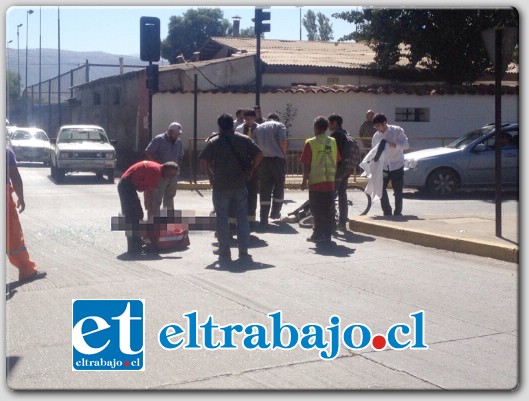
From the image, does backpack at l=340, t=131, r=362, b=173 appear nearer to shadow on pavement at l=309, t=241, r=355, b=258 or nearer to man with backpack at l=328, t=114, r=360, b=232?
man with backpack at l=328, t=114, r=360, b=232

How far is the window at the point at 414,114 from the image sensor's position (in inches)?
720

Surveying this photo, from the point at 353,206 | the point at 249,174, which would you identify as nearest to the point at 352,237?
the point at 353,206

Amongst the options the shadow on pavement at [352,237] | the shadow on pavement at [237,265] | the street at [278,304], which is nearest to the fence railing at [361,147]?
the street at [278,304]

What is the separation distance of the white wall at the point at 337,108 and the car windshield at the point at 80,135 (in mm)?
2151

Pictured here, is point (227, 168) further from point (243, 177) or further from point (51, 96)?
point (51, 96)

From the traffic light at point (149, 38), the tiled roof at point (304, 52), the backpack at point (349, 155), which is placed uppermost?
the tiled roof at point (304, 52)

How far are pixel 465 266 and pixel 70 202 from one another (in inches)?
345

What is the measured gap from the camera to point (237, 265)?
923 cm

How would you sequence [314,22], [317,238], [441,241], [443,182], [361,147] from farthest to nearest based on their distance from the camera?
[361,147] → [443,182] → [317,238] → [441,241] → [314,22]

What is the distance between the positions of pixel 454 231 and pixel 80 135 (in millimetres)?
12113

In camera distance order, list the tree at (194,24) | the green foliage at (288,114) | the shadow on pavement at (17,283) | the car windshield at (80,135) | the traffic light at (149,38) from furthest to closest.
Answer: the green foliage at (288,114)
the car windshield at (80,135)
the shadow on pavement at (17,283)
the tree at (194,24)
the traffic light at (149,38)

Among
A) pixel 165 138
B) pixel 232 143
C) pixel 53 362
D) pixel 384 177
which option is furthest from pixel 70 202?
pixel 53 362

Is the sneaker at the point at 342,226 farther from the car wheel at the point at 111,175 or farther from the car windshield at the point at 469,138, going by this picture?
the car wheel at the point at 111,175

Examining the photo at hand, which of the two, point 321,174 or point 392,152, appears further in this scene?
point 392,152
